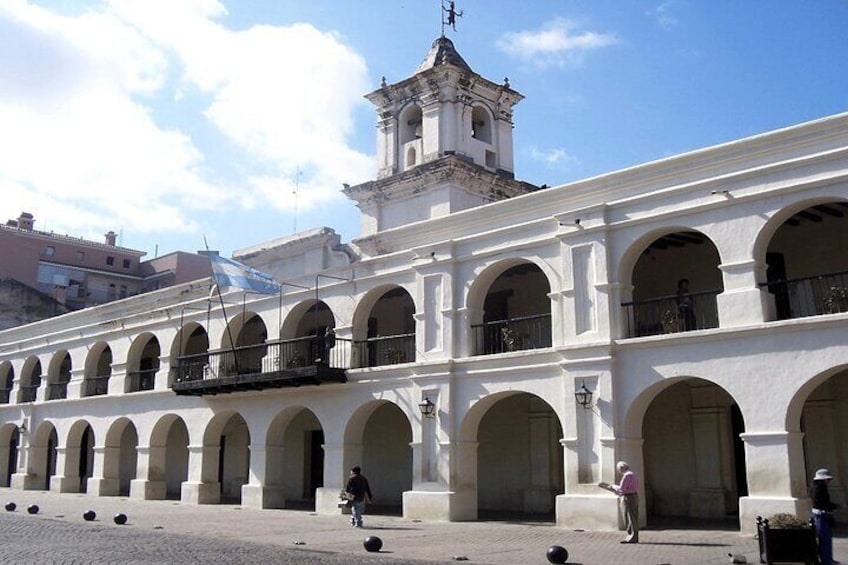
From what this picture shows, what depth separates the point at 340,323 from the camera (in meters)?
21.9

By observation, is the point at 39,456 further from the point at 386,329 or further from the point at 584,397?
the point at 584,397

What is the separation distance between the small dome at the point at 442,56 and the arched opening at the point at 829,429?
14307 mm

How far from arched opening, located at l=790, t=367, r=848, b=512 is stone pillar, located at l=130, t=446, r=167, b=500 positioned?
743 inches

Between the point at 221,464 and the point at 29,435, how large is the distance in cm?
868

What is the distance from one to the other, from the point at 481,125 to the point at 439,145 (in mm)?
2667

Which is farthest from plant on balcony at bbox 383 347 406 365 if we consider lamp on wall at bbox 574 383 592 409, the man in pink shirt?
the man in pink shirt

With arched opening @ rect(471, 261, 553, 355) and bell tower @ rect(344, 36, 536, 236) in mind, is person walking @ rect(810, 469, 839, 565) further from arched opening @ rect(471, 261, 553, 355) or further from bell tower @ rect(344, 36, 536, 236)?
bell tower @ rect(344, 36, 536, 236)

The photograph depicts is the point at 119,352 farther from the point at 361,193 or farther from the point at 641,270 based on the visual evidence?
the point at 641,270

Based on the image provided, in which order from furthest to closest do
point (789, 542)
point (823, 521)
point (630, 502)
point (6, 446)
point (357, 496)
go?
point (6, 446)
point (357, 496)
point (630, 502)
point (823, 521)
point (789, 542)

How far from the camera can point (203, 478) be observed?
2477cm

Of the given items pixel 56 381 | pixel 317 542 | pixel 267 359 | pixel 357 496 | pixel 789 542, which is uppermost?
pixel 56 381

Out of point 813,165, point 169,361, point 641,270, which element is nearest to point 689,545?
point 813,165

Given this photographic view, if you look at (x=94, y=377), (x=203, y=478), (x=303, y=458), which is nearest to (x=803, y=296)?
(x=303, y=458)

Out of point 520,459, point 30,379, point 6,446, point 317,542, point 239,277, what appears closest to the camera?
point 317,542
